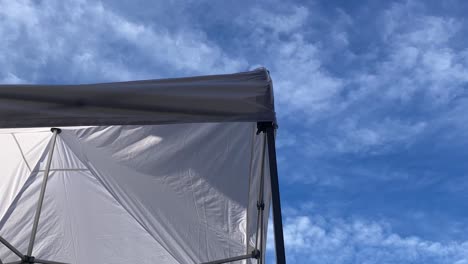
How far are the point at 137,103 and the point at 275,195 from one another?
2.53 ft

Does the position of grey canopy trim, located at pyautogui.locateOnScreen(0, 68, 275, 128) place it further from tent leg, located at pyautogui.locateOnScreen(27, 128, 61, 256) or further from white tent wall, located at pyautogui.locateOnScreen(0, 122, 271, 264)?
tent leg, located at pyautogui.locateOnScreen(27, 128, 61, 256)

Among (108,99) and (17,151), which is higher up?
(17,151)

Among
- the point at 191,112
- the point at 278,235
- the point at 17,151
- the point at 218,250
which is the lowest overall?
the point at 278,235

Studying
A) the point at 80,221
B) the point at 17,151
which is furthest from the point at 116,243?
the point at 17,151

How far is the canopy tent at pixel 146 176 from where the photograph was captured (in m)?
2.65

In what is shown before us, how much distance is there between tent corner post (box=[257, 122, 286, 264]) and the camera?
8.32 feet

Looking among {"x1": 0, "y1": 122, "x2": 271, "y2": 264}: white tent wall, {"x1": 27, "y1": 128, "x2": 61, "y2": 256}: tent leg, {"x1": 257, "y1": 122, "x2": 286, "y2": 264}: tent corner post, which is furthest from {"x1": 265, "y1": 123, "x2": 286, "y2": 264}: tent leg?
{"x1": 27, "y1": 128, "x2": 61, "y2": 256}: tent leg

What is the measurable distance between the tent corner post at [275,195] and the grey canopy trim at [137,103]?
7cm

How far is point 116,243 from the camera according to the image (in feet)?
16.1

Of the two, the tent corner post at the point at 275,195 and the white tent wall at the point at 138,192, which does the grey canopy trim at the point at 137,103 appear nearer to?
the tent corner post at the point at 275,195

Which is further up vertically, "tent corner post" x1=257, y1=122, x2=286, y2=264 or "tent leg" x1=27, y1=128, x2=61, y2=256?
"tent leg" x1=27, y1=128, x2=61, y2=256

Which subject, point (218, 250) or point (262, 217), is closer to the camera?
point (262, 217)

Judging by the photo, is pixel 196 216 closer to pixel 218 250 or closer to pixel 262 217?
pixel 218 250

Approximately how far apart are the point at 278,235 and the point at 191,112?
70 centimetres
